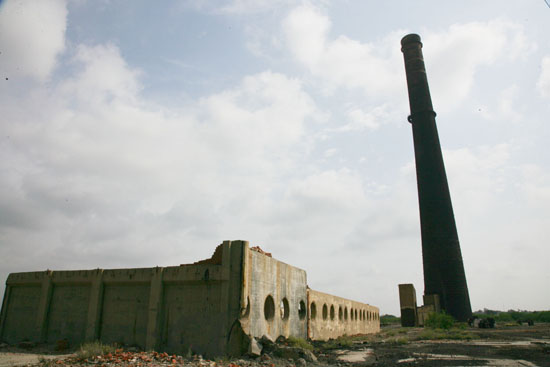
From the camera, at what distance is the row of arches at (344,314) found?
573 inches

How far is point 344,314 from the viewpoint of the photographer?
66.1 feet

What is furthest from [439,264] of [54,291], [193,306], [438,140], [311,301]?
[54,291]

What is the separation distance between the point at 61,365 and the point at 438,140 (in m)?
28.5

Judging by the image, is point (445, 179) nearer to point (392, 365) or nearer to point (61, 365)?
point (392, 365)

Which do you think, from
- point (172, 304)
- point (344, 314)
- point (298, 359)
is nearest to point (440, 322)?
point (344, 314)

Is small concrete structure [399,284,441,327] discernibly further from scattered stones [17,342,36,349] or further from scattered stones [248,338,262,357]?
scattered stones [17,342,36,349]

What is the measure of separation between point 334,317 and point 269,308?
8.57 m

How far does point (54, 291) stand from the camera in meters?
11.7

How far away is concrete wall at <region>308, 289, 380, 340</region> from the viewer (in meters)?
14.4

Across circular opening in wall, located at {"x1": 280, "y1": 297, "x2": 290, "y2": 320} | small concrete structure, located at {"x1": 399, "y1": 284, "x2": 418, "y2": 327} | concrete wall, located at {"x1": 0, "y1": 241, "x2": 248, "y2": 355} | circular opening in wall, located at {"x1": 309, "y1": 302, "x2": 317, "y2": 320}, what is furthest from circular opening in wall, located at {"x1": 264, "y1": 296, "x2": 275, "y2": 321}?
small concrete structure, located at {"x1": 399, "y1": 284, "x2": 418, "y2": 327}

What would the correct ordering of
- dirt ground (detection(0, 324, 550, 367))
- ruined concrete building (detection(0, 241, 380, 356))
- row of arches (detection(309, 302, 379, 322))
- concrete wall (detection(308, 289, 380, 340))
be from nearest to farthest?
dirt ground (detection(0, 324, 550, 367)) < ruined concrete building (detection(0, 241, 380, 356)) < concrete wall (detection(308, 289, 380, 340)) < row of arches (detection(309, 302, 379, 322))

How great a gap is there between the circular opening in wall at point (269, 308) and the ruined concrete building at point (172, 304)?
3 centimetres

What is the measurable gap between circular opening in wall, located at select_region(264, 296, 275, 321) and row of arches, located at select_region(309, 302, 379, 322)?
13.8 ft

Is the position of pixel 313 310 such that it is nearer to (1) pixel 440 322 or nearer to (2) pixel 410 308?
(1) pixel 440 322
